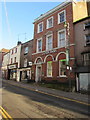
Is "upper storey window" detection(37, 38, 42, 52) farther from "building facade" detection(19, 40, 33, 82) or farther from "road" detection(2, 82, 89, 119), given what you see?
"road" detection(2, 82, 89, 119)

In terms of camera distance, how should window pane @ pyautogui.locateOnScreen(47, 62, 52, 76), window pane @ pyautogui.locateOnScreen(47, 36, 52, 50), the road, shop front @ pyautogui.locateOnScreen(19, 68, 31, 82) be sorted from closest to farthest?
the road
window pane @ pyautogui.locateOnScreen(47, 62, 52, 76)
window pane @ pyautogui.locateOnScreen(47, 36, 52, 50)
shop front @ pyautogui.locateOnScreen(19, 68, 31, 82)

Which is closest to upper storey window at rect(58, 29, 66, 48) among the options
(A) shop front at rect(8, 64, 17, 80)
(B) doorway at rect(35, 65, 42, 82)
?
(B) doorway at rect(35, 65, 42, 82)

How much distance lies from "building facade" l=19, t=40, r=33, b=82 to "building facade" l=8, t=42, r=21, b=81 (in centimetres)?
163

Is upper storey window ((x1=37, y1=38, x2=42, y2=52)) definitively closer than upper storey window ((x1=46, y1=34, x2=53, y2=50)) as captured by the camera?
No

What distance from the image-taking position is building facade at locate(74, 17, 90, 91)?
1293 centimetres

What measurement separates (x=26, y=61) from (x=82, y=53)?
1453 centimetres

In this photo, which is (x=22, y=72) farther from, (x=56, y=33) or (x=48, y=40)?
(x=56, y=33)

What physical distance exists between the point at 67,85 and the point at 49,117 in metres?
9.67

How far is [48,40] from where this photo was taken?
19875 millimetres

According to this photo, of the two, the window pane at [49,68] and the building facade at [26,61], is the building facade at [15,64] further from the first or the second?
the window pane at [49,68]

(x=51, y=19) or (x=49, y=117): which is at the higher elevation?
(x=51, y=19)

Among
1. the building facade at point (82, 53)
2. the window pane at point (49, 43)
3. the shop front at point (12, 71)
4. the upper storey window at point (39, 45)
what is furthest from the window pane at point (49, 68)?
the shop front at point (12, 71)

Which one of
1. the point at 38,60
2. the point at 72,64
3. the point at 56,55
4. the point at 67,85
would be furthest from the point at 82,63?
the point at 38,60

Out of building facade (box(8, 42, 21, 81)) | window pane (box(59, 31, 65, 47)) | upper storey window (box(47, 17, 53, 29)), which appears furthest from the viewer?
building facade (box(8, 42, 21, 81))
